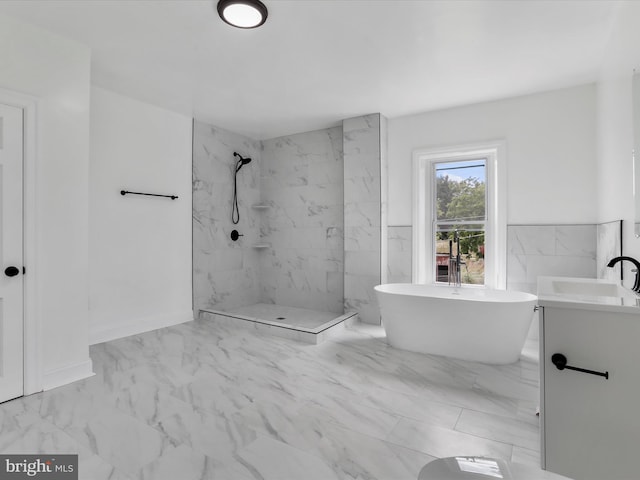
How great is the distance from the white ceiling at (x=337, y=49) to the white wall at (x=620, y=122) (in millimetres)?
204

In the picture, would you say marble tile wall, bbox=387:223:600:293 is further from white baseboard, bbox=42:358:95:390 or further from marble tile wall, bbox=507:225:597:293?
white baseboard, bbox=42:358:95:390

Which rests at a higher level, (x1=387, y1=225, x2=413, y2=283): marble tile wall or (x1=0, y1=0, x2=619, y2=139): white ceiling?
(x1=0, y1=0, x2=619, y2=139): white ceiling

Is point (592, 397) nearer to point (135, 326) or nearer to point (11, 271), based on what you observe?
point (11, 271)

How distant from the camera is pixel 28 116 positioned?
2.33 meters

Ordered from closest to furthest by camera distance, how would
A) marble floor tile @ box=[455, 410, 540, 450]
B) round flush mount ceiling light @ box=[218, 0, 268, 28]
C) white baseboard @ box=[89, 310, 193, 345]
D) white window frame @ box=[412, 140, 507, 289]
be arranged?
marble floor tile @ box=[455, 410, 540, 450] → round flush mount ceiling light @ box=[218, 0, 268, 28] → white baseboard @ box=[89, 310, 193, 345] → white window frame @ box=[412, 140, 507, 289]

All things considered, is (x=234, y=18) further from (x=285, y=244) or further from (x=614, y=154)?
(x=285, y=244)

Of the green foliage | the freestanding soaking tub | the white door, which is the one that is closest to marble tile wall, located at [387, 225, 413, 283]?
the green foliage

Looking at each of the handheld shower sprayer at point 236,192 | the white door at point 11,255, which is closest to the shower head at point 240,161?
the handheld shower sprayer at point 236,192

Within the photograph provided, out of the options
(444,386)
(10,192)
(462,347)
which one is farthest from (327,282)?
(10,192)

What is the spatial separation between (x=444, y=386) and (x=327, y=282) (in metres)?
2.43

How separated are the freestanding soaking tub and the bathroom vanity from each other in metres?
1.56

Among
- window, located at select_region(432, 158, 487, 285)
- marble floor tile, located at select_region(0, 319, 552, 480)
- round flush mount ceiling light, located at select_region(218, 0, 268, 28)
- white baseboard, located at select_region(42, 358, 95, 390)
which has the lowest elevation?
marble floor tile, located at select_region(0, 319, 552, 480)

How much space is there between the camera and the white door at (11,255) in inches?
88.3

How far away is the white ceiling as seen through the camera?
223 centimetres
